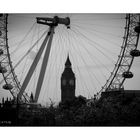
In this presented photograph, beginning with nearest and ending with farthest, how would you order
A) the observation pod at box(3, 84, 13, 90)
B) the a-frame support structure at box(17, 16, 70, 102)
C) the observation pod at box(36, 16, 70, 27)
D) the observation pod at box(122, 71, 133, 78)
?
the observation pod at box(36, 16, 70, 27) → the a-frame support structure at box(17, 16, 70, 102) → the observation pod at box(3, 84, 13, 90) → the observation pod at box(122, 71, 133, 78)

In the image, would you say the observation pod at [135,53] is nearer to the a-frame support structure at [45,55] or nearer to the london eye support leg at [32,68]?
the a-frame support structure at [45,55]

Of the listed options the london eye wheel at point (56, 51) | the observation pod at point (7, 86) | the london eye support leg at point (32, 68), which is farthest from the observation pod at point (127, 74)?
the observation pod at point (7, 86)

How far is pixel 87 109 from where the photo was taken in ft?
75.5

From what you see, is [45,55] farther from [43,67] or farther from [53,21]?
[53,21]

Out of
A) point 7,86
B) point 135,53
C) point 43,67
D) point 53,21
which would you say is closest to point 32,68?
point 43,67

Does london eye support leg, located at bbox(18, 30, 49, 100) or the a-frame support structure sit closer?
the a-frame support structure

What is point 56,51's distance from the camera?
20922mm

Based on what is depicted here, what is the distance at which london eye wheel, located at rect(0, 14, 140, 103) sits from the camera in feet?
63.9

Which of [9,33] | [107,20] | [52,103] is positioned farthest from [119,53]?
[9,33]

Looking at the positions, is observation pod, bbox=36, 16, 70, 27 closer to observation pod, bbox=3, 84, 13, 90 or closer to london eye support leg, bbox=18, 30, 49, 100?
london eye support leg, bbox=18, 30, 49, 100

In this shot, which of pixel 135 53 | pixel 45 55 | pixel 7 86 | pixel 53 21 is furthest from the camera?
pixel 135 53

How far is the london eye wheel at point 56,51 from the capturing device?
63.9ft

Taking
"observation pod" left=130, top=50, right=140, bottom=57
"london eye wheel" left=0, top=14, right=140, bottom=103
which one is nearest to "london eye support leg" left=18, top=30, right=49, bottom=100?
"london eye wheel" left=0, top=14, right=140, bottom=103
